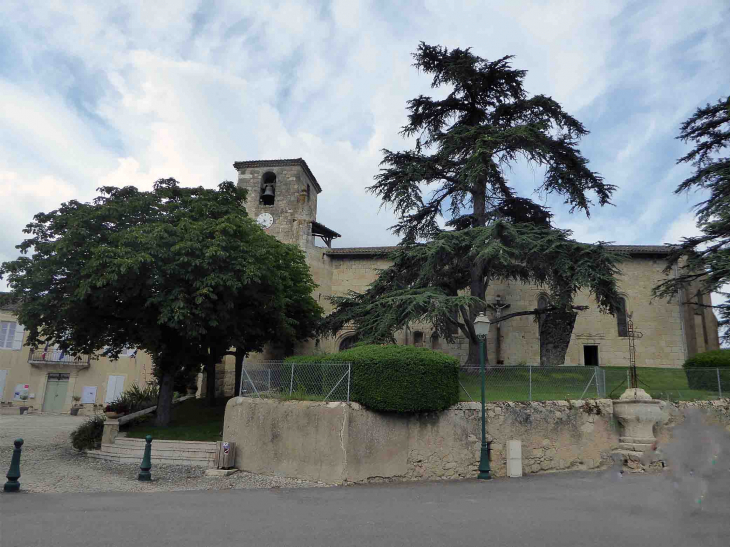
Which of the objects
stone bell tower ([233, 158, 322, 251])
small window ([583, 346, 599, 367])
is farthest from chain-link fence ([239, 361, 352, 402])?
small window ([583, 346, 599, 367])

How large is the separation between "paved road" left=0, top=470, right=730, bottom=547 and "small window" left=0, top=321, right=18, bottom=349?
26.2 m

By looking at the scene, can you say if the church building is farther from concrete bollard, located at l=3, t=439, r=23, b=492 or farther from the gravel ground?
concrete bollard, located at l=3, t=439, r=23, b=492

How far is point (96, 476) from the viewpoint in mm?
11719

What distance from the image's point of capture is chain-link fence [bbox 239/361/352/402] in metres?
11.5

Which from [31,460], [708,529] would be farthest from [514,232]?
[31,460]

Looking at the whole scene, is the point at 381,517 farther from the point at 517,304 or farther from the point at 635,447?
the point at 517,304

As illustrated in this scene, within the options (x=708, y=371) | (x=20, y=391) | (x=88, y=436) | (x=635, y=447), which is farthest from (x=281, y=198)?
(x=20, y=391)

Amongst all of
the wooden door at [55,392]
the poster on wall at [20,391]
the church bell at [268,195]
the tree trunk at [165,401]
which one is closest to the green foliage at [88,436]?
the tree trunk at [165,401]

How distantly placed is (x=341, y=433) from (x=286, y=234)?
15739mm

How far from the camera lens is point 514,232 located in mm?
15719

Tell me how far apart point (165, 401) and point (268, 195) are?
1221cm

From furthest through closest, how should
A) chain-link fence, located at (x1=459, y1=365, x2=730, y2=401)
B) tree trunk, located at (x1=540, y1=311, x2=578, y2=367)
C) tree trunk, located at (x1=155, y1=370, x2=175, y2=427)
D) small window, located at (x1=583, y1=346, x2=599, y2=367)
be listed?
small window, located at (x1=583, y1=346, x2=599, y2=367) → tree trunk, located at (x1=540, y1=311, x2=578, y2=367) → tree trunk, located at (x1=155, y1=370, x2=175, y2=427) → chain-link fence, located at (x1=459, y1=365, x2=730, y2=401)

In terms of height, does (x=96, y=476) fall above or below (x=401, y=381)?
below

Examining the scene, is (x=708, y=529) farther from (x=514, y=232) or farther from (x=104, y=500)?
(x=514, y=232)
